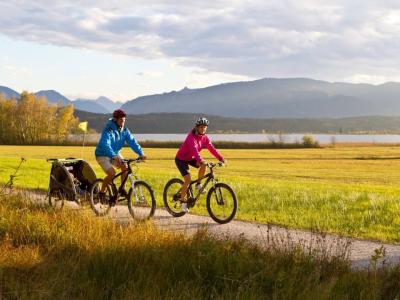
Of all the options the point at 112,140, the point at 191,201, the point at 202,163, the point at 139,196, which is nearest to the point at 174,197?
the point at 191,201

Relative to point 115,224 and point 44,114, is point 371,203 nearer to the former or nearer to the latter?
point 115,224

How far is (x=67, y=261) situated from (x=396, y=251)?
543cm

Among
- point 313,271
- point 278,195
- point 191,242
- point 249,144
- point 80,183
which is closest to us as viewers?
point 313,271

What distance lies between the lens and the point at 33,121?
4419 inches

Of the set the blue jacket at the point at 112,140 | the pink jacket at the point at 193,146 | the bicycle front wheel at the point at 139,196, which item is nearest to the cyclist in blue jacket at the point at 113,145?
the blue jacket at the point at 112,140

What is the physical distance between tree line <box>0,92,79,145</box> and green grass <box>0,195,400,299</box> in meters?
98.2

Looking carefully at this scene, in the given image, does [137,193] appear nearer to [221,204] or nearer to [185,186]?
[185,186]

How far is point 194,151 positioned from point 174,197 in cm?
139

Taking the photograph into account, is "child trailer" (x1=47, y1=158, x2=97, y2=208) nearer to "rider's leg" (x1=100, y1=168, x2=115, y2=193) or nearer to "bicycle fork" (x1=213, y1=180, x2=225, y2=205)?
"rider's leg" (x1=100, y1=168, x2=115, y2=193)

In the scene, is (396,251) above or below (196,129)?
below

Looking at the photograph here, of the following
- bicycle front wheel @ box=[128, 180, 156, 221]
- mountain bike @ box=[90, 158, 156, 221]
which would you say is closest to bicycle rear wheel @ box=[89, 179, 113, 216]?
mountain bike @ box=[90, 158, 156, 221]

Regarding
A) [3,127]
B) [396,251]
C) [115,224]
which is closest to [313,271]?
[396,251]

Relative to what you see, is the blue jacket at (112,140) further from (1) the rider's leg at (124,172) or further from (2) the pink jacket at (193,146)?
(2) the pink jacket at (193,146)

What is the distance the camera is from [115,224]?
9117mm
